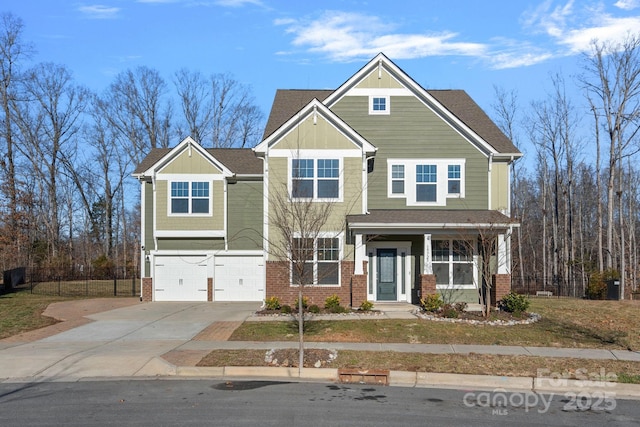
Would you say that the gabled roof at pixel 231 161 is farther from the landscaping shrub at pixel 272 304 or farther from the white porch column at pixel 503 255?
the white porch column at pixel 503 255

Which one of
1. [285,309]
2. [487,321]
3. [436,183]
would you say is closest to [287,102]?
[436,183]

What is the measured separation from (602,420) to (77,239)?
228ft

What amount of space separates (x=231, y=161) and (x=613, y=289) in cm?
1771

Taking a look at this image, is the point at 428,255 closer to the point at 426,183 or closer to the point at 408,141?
the point at 426,183

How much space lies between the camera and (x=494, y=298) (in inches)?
815

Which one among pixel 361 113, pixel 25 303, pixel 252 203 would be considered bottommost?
pixel 25 303

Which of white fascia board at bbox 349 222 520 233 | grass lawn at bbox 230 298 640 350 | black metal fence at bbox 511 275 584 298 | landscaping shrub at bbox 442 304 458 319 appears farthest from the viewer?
black metal fence at bbox 511 275 584 298

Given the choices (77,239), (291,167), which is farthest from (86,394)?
(77,239)

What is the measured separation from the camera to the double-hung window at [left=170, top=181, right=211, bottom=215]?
968 inches

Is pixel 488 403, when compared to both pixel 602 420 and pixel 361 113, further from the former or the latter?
pixel 361 113

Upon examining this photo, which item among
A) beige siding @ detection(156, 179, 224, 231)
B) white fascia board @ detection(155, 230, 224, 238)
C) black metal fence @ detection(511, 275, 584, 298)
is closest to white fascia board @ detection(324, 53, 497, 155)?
beige siding @ detection(156, 179, 224, 231)

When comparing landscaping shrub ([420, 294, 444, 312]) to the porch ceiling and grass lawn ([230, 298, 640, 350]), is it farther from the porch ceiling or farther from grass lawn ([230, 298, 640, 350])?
the porch ceiling

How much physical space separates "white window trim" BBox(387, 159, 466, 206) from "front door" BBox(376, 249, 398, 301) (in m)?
2.11

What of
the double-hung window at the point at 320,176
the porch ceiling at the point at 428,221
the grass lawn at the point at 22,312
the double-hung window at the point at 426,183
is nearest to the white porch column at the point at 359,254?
the porch ceiling at the point at 428,221
